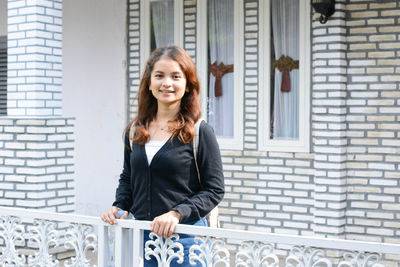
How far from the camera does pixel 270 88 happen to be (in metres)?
8.09

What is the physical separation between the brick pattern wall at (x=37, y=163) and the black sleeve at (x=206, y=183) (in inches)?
151

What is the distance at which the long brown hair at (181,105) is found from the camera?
371 centimetres

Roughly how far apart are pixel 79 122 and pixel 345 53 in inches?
143

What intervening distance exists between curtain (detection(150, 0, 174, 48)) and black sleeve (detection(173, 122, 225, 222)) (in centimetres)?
528

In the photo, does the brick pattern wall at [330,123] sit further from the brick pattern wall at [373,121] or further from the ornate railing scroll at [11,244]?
the ornate railing scroll at [11,244]

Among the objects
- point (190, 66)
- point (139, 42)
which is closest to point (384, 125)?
point (139, 42)

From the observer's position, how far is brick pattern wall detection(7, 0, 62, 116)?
7.27 metres

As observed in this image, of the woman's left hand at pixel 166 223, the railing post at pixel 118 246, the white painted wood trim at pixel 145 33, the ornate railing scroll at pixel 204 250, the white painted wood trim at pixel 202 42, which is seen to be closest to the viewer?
the woman's left hand at pixel 166 223

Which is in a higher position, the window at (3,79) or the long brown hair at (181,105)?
the window at (3,79)

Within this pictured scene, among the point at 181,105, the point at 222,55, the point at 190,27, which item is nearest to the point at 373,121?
the point at 222,55

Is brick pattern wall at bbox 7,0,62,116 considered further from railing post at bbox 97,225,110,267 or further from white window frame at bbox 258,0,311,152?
railing post at bbox 97,225,110,267

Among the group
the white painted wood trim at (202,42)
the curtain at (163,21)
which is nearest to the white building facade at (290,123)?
the white painted wood trim at (202,42)

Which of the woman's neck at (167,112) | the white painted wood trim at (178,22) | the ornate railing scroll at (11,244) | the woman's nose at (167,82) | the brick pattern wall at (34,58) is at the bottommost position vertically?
the ornate railing scroll at (11,244)

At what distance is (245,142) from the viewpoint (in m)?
8.23
